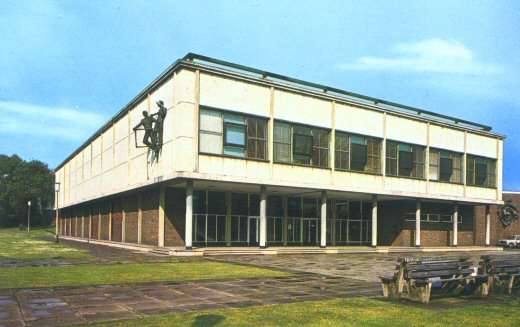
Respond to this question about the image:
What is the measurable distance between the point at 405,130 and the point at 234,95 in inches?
625

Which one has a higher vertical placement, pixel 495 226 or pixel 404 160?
pixel 404 160

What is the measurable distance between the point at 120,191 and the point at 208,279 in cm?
2347

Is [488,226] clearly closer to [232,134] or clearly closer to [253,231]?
[253,231]

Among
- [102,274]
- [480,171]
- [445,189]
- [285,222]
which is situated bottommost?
[102,274]

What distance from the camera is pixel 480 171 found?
42.7m

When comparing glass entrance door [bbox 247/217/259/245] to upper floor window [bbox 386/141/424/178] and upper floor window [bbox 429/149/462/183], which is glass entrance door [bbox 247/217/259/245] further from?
upper floor window [bbox 429/149/462/183]

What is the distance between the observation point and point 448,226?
140 feet

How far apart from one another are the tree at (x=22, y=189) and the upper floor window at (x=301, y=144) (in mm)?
78875

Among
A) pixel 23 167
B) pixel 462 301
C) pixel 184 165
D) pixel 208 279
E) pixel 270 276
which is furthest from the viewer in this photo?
pixel 23 167

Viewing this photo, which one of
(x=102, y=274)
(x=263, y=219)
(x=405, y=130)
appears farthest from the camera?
(x=405, y=130)

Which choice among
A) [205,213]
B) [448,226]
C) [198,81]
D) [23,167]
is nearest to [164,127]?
[198,81]

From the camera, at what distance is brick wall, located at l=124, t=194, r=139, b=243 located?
34.1 metres

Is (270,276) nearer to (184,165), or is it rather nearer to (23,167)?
(184,165)

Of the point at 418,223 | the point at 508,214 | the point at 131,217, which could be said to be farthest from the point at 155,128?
the point at 508,214
